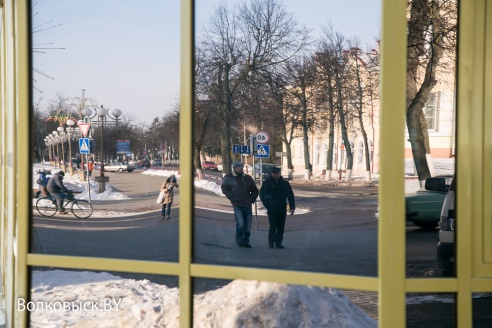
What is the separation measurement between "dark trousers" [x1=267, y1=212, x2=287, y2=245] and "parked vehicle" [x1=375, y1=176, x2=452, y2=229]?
553 mm

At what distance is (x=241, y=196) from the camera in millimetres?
3455

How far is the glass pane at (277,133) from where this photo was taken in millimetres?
3260

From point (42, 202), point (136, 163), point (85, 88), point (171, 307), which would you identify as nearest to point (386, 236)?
point (171, 307)

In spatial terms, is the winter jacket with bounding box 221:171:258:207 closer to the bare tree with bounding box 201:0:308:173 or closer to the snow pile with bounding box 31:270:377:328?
the bare tree with bounding box 201:0:308:173

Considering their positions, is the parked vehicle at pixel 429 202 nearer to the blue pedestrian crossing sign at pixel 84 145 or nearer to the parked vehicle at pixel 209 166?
the parked vehicle at pixel 209 166

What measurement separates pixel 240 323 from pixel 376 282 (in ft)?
3.11

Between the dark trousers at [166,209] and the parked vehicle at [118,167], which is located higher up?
the parked vehicle at [118,167]

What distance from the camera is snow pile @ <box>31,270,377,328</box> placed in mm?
3268

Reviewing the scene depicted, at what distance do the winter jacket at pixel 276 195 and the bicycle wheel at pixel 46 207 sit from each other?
4.73 feet

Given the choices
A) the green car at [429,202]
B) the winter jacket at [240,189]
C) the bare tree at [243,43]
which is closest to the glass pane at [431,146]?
the green car at [429,202]

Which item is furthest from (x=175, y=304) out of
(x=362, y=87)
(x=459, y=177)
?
(x=459, y=177)

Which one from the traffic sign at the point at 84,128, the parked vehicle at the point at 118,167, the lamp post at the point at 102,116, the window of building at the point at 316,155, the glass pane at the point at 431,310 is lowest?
the glass pane at the point at 431,310

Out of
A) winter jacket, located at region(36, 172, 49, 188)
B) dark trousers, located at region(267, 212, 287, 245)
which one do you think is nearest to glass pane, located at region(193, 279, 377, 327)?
dark trousers, located at region(267, 212, 287, 245)

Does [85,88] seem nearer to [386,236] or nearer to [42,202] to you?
[42,202]
